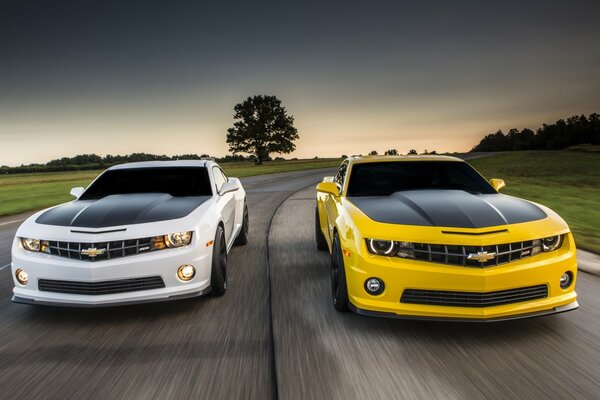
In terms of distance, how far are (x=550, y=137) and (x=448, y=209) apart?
12587 centimetres

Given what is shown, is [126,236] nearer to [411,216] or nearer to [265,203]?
[411,216]

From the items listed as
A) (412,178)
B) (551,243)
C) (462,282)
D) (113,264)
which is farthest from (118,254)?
(551,243)

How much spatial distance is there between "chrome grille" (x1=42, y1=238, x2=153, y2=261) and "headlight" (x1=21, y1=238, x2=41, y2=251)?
0.14m

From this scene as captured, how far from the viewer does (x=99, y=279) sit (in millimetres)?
3588

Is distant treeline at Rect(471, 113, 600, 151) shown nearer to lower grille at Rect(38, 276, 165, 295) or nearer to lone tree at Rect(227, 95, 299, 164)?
lone tree at Rect(227, 95, 299, 164)

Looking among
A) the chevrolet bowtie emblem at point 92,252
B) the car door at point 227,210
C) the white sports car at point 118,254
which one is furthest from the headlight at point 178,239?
the car door at point 227,210

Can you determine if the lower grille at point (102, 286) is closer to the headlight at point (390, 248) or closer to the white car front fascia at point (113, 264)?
the white car front fascia at point (113, 264)

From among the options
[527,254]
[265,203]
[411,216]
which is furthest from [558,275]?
[265,203]

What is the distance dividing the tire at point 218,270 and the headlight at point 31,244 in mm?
1593

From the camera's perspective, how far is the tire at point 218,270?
4301 millimetres

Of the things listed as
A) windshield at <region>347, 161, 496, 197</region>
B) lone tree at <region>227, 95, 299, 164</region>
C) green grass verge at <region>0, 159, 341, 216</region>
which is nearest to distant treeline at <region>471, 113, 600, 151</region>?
lone tree at <region>227, 95, 299, 164</region>

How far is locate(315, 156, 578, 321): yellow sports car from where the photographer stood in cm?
315

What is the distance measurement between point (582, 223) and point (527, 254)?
23.3 ft

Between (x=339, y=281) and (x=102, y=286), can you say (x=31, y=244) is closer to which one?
(x=102, y=286)
